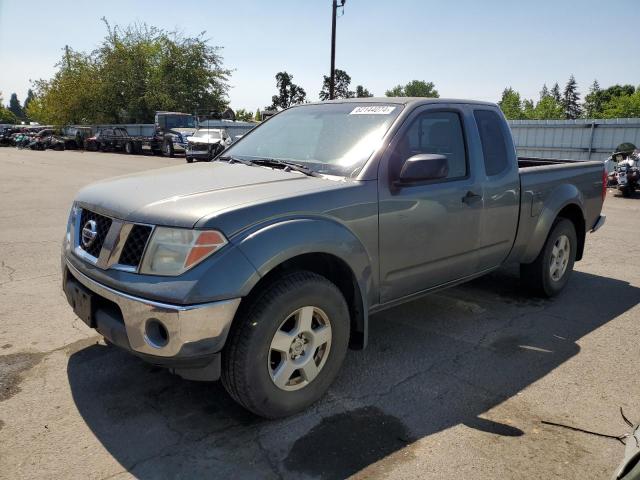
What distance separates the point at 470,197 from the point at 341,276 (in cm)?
131

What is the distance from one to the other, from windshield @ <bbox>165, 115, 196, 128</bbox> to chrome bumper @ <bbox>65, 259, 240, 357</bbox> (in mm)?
28737

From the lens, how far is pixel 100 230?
114 inches

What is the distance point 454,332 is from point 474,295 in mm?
1109

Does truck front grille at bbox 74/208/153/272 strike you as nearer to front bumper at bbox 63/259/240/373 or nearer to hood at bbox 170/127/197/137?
front bumper at bbox 63/259/240/373

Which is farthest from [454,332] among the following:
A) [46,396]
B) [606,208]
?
[606,208]

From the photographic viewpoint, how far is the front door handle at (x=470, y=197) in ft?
12.5

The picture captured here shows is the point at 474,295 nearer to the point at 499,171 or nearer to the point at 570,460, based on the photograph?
the point at 499,171

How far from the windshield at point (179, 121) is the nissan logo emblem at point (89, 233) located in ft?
92.1

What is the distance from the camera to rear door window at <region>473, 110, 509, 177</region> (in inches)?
162

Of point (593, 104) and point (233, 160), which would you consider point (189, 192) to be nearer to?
point (233, 160)

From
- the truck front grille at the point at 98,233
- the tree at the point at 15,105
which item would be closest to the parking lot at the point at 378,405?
the truck front grille at the point at 98,233

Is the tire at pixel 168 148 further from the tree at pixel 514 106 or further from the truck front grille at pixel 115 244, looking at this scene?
the tree at pixel 514 106

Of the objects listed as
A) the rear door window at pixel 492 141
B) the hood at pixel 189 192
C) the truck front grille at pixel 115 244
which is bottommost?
the truck front grille at pixel 115 244

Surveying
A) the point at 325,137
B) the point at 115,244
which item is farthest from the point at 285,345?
the point at 325,137
